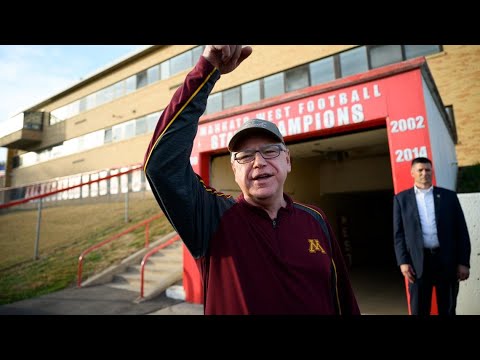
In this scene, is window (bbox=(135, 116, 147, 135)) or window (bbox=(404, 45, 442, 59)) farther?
window (bbox=(135, 116, 147, 135))

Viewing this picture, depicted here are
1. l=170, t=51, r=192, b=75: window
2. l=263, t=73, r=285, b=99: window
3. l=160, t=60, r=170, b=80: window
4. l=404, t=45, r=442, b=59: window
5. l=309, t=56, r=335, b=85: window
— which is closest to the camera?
l=404, t=45, r=442, b=59: window

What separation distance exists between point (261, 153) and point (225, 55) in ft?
1.66

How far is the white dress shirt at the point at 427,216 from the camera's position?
3135 millimetres

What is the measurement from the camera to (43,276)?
6891mm

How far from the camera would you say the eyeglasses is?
1473 mm

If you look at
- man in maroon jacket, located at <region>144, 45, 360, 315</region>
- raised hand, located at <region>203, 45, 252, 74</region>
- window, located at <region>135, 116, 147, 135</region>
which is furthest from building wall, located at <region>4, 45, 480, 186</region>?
raised hand, located at <region>203, 45, 252, 74</region>

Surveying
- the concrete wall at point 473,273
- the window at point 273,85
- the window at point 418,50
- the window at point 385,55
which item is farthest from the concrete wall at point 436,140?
the window at point 273,85

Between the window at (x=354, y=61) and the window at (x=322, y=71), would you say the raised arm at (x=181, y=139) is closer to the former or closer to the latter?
the window at (x=354, y=61)

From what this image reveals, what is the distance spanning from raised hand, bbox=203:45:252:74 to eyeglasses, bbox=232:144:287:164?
0.43 meters

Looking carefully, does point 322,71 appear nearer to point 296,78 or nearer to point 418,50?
point 296,78

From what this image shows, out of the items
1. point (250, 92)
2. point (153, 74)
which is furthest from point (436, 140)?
point (153, 74)

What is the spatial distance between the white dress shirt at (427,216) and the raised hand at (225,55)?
2992 millimetres

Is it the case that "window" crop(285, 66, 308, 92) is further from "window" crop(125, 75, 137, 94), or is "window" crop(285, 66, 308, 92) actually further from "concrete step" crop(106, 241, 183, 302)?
"window" crop(125, 75, 137, 94)
